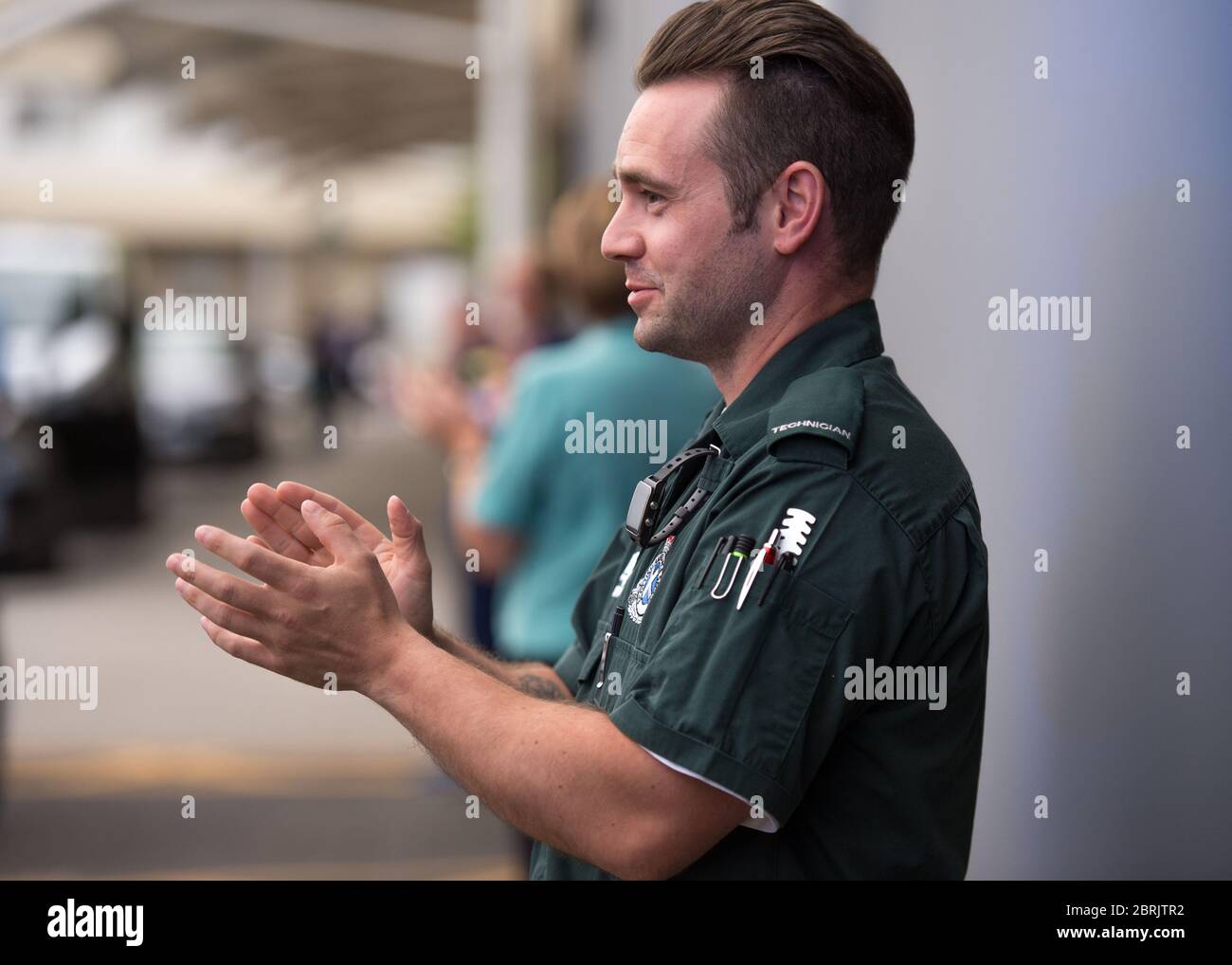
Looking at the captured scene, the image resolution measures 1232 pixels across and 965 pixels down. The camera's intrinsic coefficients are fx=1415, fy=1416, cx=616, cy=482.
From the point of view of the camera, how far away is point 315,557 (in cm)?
181

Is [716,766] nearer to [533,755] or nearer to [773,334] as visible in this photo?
[533,755]

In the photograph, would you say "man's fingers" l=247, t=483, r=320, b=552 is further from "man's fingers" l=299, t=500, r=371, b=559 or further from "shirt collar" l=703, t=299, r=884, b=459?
"shirt collar" l=703, t=299, r=884, b=459

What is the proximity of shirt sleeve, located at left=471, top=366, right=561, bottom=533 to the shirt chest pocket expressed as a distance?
5.29 ft

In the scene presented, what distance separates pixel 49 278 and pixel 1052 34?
494 inches

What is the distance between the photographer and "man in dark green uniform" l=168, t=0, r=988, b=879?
1.47 meters

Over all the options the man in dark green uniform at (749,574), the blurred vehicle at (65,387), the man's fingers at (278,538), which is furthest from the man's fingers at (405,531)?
the blurred vehicle at (65,387)

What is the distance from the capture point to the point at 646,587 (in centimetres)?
170

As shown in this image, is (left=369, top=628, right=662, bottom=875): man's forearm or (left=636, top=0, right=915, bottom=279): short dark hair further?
(left=636, top=0, right=915, bottom=279): short dark hair

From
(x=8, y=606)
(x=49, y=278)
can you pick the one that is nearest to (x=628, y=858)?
(x=8, y=606)
